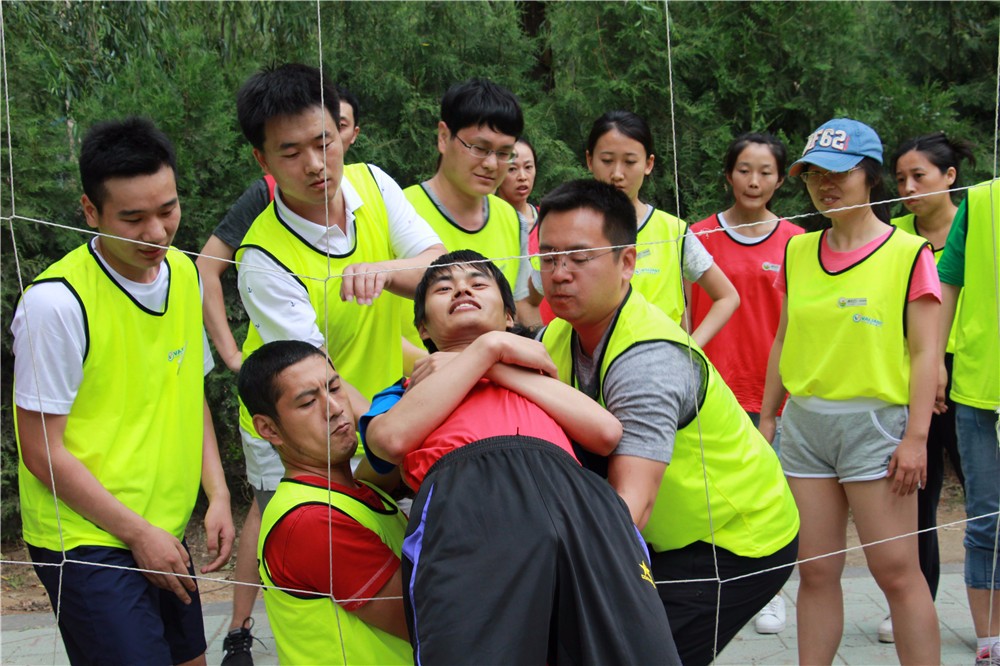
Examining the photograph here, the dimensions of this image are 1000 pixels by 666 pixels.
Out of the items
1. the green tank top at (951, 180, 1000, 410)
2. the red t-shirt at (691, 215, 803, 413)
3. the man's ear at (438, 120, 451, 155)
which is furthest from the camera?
the red t-shirt at (691, 215, 803, 413)

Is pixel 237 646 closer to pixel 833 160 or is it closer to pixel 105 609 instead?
pixel 105 609

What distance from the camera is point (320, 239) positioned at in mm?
2186

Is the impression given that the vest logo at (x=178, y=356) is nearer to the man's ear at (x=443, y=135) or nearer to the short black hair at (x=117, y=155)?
the short black hair at (x=117, y=155)

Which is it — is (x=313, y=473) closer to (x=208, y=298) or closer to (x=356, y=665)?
(x=356, y=665)

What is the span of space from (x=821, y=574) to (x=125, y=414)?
5.25ft

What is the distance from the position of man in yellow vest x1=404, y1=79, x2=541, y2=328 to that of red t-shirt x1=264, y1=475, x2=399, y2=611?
3.19 ft

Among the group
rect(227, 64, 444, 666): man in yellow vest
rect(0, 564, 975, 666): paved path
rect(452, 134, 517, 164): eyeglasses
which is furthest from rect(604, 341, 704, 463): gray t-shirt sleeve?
rect(0, 564, 975, 666): paved path

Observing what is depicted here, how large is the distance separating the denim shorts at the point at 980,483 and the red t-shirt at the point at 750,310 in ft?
2.13

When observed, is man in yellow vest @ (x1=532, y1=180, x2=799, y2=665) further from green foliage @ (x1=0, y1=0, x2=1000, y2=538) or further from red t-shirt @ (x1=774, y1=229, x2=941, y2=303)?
green foliage @ (x1=0, y1=0, x2=1000, y2=538)

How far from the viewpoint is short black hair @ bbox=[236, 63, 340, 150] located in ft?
6.96

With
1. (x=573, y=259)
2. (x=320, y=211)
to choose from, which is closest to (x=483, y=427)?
A: (x=573, y=259)

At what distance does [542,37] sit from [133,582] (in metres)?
3.67

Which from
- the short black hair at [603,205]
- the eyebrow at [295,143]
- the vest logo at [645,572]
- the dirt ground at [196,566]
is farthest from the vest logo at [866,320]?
the dirt ground at [196,566]

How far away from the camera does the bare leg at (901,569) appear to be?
2162mm
